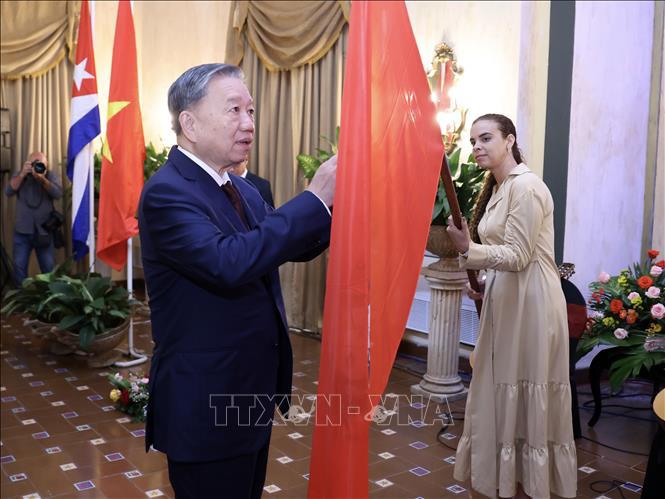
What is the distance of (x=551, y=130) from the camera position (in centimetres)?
495

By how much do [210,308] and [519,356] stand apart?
→ 174cm

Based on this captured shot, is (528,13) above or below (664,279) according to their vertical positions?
above

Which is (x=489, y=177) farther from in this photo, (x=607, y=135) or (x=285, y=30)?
(x=285, y=30)

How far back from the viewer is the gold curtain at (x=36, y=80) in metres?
8.25

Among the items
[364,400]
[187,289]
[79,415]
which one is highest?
[187,289]

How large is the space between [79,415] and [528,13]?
4.06 meters

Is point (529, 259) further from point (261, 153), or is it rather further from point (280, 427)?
point (261, 153)

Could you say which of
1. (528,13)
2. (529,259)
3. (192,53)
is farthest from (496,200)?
(192,53)

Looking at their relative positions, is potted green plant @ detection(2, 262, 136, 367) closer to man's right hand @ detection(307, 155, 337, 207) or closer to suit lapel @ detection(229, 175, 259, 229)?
suit lapel @ detection(229, 175, 259, 229)

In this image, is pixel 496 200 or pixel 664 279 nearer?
pixel 496 200

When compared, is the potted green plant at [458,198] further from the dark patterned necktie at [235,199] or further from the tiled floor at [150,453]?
the dark patterned necktie at [235,199]

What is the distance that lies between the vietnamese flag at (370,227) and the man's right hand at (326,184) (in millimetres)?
39

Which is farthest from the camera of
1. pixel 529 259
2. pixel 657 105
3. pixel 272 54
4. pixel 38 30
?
pixel 38 30

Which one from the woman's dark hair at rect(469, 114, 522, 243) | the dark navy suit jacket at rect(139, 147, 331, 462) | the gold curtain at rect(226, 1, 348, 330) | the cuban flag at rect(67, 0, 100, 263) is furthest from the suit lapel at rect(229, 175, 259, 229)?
the gold curtain at rect(226, 1, 348, 330)
